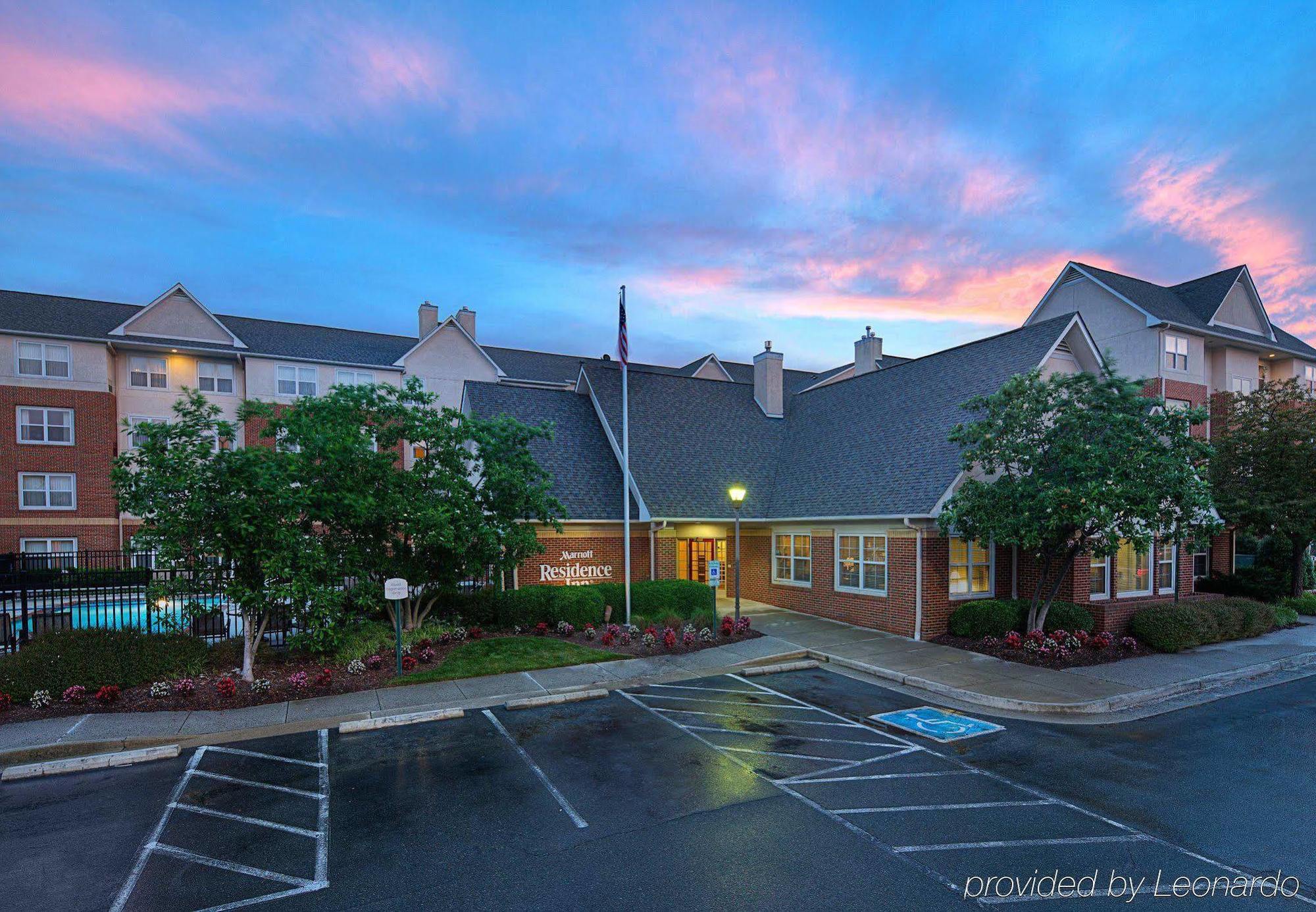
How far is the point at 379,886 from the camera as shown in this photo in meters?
5.78

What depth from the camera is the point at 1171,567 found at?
64.2 ft

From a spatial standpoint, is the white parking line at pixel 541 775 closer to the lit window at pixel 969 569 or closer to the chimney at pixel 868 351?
the lit window at pixel 969 569

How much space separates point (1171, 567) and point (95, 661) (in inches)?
1048

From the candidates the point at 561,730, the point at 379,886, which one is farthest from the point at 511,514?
the point at 379,886

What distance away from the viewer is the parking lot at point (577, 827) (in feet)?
18.8

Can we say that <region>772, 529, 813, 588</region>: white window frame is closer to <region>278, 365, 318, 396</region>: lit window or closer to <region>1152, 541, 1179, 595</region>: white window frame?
<region>1152, 541, 1179, 595</region>: white window frame

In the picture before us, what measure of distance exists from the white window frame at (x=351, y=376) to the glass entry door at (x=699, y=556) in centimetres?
2063

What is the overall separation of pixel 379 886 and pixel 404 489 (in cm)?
961

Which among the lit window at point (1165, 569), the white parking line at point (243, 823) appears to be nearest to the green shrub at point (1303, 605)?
the lit window at point (1165, 569)

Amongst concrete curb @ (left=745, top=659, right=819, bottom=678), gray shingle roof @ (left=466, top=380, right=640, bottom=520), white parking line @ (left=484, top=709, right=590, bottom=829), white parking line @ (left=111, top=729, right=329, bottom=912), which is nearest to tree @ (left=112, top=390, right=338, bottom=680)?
white parking line @ (left=111, top=729, right=329, bottom=912)

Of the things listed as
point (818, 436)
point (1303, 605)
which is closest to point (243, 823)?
point (818, 436)

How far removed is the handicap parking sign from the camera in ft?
32.6

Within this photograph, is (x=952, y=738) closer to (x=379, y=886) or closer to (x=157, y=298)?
(x=379, y=886)

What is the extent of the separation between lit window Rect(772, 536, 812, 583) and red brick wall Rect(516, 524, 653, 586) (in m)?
3.64
